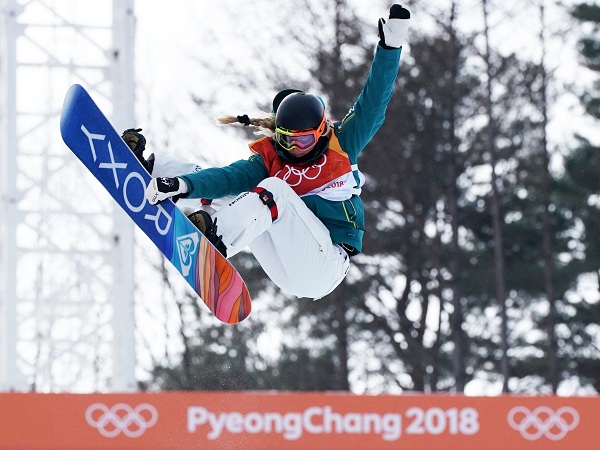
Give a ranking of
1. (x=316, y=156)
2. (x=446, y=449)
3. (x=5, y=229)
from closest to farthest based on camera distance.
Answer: (x=316, y=156)
(x=446, y=449)
(x=5, y=229)

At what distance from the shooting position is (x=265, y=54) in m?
19.1

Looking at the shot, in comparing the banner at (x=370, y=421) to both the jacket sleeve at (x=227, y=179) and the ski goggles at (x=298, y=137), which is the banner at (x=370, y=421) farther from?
the ski goggles at (x=298, y=137)

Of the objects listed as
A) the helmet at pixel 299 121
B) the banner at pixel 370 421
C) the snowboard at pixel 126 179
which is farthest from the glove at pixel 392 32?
the banner at pixel 370 421

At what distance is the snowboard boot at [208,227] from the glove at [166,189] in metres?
0.13

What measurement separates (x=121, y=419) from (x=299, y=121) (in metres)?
3.35

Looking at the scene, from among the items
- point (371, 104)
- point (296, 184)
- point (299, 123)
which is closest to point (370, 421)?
point (296, 184)

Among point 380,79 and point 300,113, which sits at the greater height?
point 380,79

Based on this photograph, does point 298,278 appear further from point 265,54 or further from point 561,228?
point 561,228

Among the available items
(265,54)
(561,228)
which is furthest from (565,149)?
(265,54)

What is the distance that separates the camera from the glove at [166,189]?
234 inches

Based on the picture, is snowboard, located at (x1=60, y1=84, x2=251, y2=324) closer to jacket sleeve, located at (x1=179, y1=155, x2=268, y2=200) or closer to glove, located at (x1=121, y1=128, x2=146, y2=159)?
glove, located at (x1=121, y1=128, x2=146, y2=159)

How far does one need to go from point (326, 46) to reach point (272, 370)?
205 inches

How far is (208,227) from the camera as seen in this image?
19.9 feet

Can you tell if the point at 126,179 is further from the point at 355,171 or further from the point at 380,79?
the point at 380,79
